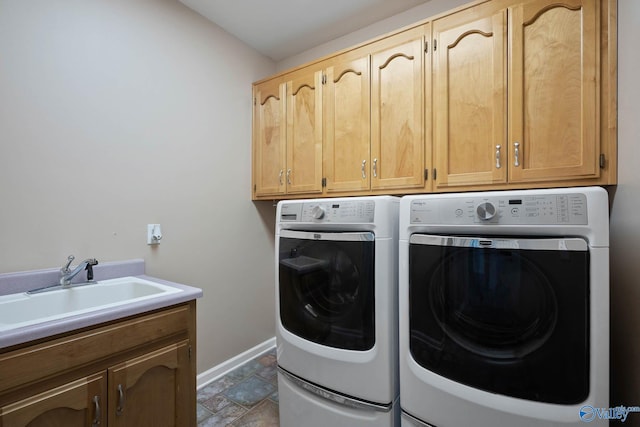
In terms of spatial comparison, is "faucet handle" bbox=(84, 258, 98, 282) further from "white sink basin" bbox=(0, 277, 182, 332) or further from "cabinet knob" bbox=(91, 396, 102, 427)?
"cabinet knob" bbox=(91, 396, 102, 427)

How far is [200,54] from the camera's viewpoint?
78.3 inches

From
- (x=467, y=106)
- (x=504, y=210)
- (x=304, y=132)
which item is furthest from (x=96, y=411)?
(x=467, y=106)

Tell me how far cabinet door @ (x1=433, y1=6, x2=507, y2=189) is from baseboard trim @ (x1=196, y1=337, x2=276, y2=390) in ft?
6.50

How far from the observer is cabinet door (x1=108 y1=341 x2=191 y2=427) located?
1.07 meters

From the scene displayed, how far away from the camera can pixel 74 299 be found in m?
1.31

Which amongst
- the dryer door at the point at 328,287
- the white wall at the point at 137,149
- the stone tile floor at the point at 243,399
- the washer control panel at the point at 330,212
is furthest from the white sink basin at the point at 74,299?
the stone tile floor at the point at 243,399

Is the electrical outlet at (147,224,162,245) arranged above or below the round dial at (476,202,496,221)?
below

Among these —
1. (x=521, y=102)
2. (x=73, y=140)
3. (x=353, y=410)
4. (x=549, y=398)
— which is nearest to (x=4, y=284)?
(x=73, y=140)

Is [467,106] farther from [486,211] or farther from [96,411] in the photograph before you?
[96,411]

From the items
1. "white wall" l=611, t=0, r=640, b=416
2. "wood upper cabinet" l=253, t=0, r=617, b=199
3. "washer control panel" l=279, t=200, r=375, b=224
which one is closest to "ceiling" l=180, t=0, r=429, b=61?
"wood upper cabinet" l=253, t=0, r=617, b=199

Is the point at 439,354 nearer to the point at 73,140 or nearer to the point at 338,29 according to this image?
the point at 73,140

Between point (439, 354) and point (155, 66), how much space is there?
216 centimetres

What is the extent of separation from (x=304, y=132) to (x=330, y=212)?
90cm

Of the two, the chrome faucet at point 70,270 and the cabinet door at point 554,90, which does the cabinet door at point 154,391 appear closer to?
the chrome faucet at point 70,270
